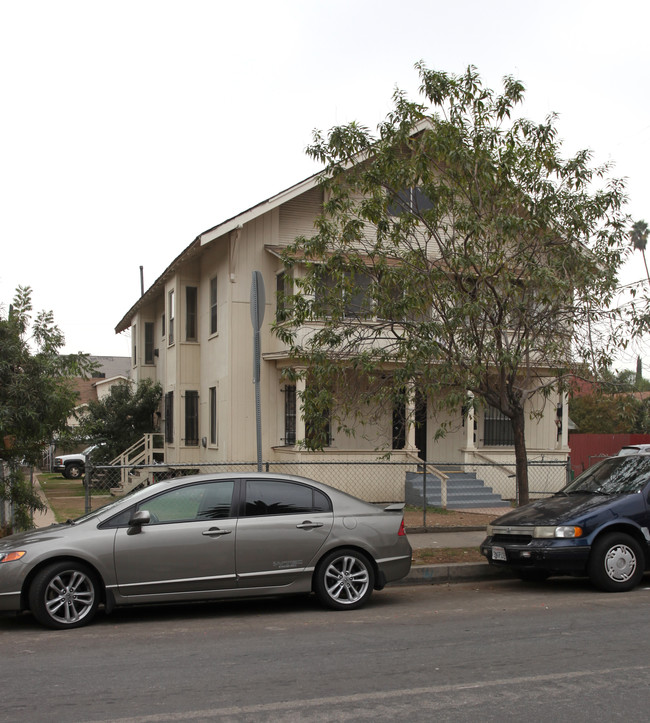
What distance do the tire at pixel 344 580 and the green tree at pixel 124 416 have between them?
17.8 meters

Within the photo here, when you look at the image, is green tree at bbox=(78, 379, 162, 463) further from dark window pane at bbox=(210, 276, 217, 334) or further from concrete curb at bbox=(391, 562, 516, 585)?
concrete curb at bbox=(391, 562, 516, 585)

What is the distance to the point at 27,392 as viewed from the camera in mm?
10141

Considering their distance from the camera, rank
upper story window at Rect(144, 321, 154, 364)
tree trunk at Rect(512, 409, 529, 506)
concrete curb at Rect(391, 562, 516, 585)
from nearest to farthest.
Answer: concrete curb at Rect(391, 562, 516, 585) < tree trunk at Rect(512, 409, 529, 506) < upper story window at Rect(144, 321, 154, 364)

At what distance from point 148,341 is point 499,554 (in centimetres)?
2065

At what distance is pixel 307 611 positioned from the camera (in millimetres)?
8555

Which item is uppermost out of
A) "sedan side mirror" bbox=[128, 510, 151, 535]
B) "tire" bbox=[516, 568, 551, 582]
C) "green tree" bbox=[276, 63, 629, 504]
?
"green tree" bbox=[276, 63, 629, 504]

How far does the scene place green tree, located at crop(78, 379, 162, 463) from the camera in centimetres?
2522

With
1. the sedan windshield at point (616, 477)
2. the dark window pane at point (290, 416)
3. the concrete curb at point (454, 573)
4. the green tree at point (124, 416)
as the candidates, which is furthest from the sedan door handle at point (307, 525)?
the green tree at point (124, 416)

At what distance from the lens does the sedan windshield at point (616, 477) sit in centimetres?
1019

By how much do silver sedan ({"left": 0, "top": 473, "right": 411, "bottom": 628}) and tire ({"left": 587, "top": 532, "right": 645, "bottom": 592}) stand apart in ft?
7.53

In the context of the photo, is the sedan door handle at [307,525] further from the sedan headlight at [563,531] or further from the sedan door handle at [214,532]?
the sedan headlight at [563,531]

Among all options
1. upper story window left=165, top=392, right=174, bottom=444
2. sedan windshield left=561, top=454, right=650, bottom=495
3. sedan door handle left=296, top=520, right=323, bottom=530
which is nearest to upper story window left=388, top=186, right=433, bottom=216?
sedan windshield left=561, top=454, right=650, bottom=495

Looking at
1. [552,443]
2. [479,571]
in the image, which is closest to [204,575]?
[479,571]

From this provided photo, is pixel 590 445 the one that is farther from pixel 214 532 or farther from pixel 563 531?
pixel 214 532
